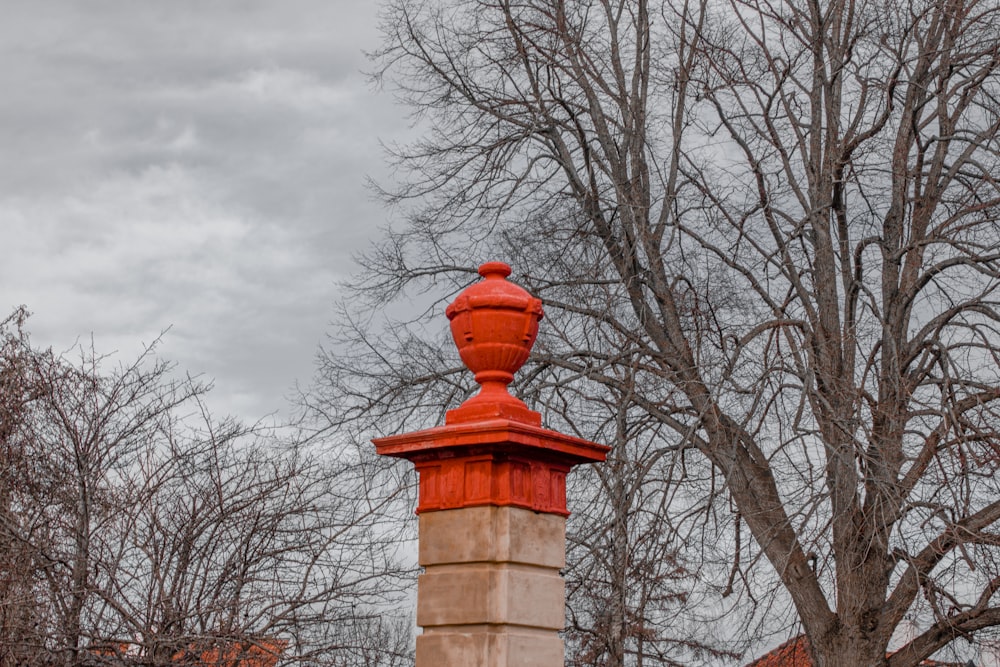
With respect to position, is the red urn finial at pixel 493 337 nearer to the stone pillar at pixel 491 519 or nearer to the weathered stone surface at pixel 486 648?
the stone pillar at pixel 491 519

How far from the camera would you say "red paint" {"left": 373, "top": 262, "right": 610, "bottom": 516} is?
20.7ft

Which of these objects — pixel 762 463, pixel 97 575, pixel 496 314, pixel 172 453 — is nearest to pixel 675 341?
pixel 762 463

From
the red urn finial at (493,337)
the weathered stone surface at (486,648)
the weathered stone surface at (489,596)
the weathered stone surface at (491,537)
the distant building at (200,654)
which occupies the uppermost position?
the red urn finial at (493,337)

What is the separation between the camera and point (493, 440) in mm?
6234

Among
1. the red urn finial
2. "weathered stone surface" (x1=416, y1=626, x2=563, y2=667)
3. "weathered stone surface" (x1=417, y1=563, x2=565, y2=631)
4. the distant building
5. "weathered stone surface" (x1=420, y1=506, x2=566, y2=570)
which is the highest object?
the red urn finial

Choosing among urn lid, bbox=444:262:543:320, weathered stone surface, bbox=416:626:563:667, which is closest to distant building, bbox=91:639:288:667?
weathered stone surface, bbox=416:626:563:667

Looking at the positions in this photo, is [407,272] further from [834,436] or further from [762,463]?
[834,436]

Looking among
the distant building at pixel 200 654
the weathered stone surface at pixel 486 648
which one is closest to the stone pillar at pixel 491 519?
the weathered stone surface at pixel 486 648

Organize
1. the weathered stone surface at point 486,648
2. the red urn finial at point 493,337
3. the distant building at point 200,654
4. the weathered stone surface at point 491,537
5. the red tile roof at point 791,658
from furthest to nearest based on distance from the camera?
the red tile roof at point 791,658 → the distant building at point 200,654 → the red urn finial at point 493,337 → the weathered stone surface at point 491,537 → the weathered stone surface at point 486,648

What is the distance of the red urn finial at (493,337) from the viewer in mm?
6613

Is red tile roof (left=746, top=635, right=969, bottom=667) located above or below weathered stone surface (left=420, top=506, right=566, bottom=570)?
above

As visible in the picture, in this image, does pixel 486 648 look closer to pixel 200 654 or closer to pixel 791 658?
pixel 200 654

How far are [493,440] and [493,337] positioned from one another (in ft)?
2.17

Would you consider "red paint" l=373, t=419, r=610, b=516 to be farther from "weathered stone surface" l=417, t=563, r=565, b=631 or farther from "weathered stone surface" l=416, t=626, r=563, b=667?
"weathered stone surface" l=416, t=626, r=563, b=667
